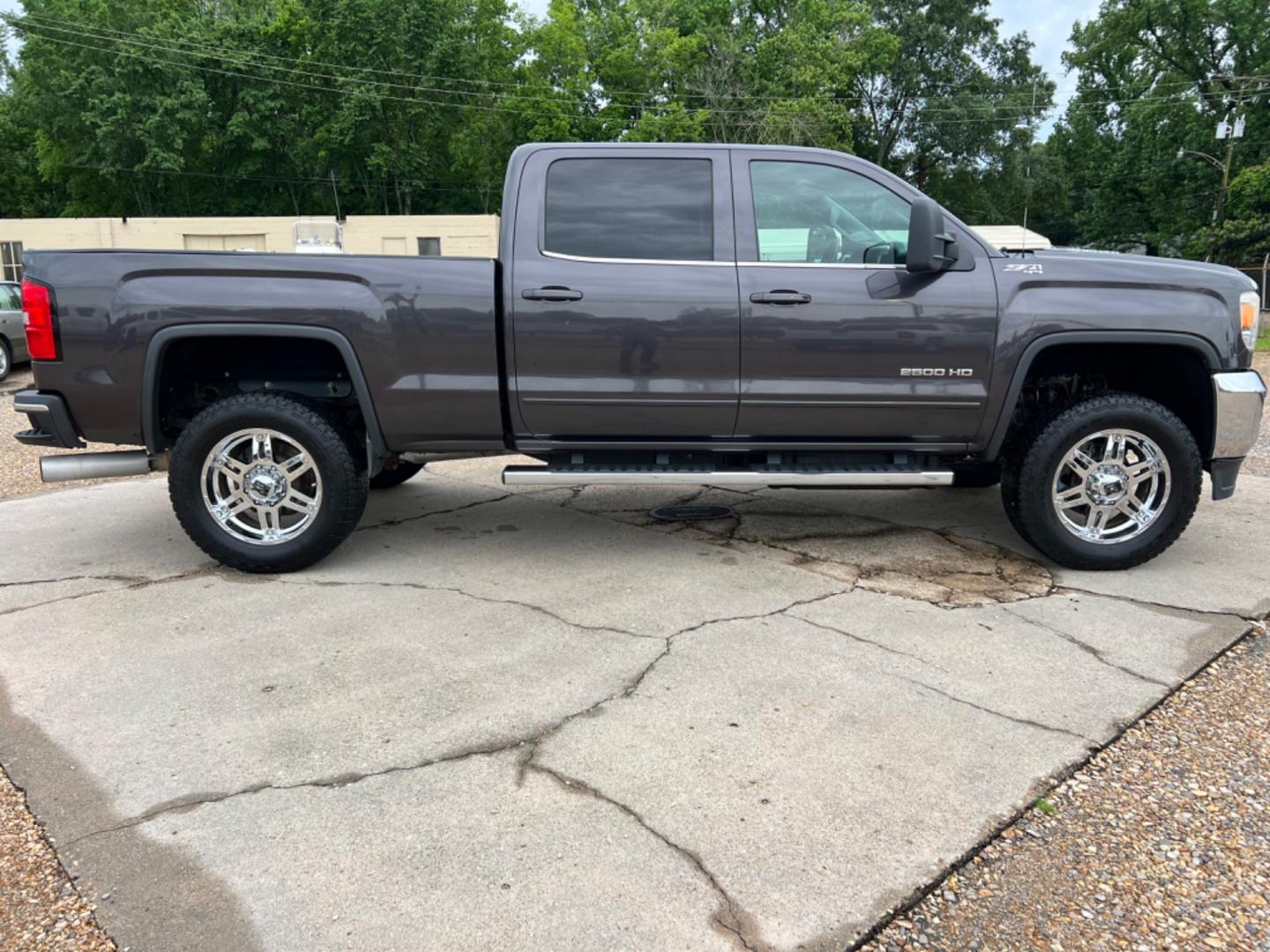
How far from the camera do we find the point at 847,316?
435 cm

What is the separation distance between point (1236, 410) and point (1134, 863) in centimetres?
290

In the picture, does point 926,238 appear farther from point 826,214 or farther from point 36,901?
point 36,901

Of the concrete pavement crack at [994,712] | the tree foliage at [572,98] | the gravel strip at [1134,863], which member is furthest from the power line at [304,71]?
the gravel strip at [1134,863]

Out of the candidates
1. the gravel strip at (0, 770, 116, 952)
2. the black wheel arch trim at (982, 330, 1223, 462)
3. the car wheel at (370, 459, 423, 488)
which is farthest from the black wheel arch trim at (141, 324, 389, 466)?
the black wheel arch trim at (982, 330, 1223, 462)

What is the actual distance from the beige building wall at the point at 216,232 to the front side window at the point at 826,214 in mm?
28621

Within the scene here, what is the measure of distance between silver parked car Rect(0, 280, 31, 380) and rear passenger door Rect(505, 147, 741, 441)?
12.9 m

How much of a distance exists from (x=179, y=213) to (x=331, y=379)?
5088 centimetres

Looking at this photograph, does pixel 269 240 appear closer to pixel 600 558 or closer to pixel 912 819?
pixel 600 558

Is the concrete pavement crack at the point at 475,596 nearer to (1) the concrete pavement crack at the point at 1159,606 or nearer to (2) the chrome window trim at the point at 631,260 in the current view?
(2) the chrome window trim at the point at 631,260

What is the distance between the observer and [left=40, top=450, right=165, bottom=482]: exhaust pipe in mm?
4285

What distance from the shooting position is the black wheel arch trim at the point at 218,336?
13.9ft

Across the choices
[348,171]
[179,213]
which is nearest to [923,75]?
[348,171]

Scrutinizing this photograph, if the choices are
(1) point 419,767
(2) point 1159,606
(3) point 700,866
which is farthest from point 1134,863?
(2) point 1159,606

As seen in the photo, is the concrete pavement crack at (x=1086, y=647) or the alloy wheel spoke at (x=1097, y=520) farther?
the alloy wheel spoke at (x=1097, y=520)
